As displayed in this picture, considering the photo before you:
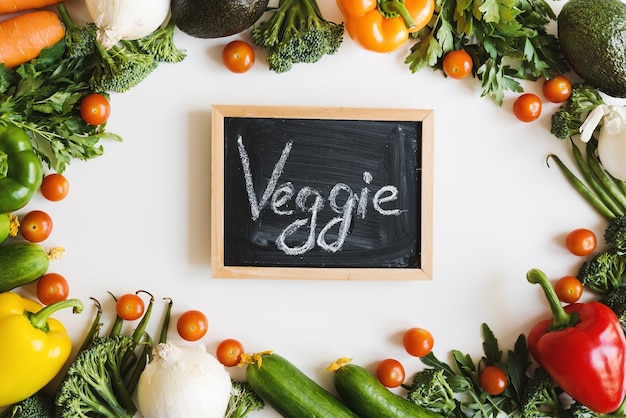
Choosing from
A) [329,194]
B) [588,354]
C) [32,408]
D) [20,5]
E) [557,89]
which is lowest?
[32,408]

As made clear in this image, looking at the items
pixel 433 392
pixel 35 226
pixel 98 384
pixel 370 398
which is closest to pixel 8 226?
pixel 35 226

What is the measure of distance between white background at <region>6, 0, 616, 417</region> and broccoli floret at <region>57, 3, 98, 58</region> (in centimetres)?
7

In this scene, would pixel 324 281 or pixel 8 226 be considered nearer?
pixel 8 226

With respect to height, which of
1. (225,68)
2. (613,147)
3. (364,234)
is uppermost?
(225,68)

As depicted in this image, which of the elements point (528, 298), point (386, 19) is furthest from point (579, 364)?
point (386, 19)

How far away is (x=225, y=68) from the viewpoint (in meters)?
1.80

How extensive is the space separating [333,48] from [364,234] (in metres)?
0.54

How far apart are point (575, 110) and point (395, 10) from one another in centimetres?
62

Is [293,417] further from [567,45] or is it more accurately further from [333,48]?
[567,45]

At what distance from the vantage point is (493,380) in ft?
5.88

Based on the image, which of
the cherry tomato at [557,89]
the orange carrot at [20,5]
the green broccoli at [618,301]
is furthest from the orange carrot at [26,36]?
the green broccoli at [618,301]

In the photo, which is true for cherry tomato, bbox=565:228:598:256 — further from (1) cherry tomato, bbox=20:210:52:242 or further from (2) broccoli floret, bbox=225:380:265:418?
(1) cherry tomato, bbox=20:210:52:242

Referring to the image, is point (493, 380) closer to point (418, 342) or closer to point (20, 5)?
point (418, 342)

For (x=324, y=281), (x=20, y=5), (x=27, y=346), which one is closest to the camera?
(x=27, y=346)
